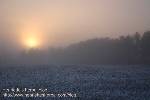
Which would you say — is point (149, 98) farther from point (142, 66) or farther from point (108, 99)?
point (142, 66)

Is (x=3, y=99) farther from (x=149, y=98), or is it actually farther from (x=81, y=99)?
(x=149, y=98)

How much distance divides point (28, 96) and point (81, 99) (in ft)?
16.4

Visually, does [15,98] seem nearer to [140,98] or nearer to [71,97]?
[71,97]

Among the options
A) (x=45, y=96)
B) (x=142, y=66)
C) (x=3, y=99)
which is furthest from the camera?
(x=142, y=66)

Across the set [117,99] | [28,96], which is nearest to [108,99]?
[117,99]

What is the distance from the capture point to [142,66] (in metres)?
174

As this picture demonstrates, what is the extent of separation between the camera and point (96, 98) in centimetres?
4512

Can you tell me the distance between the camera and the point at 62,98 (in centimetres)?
4350

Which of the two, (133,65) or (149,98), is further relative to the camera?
(133,65)

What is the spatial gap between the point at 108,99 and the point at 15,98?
8.82 m

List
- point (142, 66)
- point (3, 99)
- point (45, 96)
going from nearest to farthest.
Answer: point (3, 99) < point (45, 96) < point (142, 66)

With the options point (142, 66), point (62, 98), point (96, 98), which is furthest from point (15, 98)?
point (142, 66)

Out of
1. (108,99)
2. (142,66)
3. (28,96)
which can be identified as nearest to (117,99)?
(108,99)

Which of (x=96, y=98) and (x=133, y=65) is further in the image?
(x=133, y=65)
